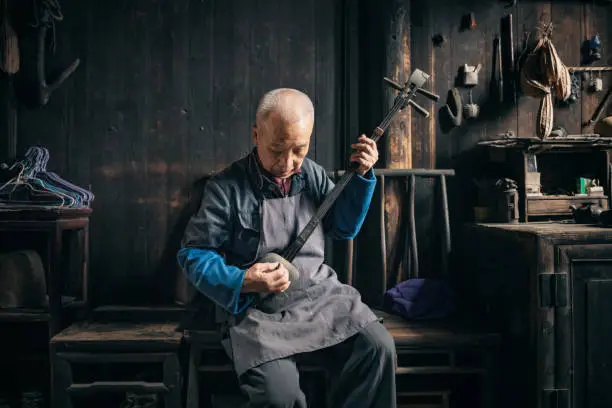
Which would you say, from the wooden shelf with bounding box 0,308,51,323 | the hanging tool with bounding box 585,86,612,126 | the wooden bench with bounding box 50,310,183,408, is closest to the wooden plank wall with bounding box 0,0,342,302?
the wooden shelf with bounding box 0,308,51,323

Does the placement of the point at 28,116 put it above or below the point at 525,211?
above

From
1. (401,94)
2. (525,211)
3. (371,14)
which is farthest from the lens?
(371,14)

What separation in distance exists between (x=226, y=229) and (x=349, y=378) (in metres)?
0.90

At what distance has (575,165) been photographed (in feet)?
12.1

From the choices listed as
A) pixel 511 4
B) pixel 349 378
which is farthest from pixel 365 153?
pixel 511 4

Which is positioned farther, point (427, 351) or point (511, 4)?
point (511, 4)

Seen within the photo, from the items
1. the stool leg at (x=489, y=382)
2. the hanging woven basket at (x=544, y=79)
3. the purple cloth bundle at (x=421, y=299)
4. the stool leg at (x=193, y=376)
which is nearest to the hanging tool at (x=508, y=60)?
the hanging woven basket at (x=544, y=79)

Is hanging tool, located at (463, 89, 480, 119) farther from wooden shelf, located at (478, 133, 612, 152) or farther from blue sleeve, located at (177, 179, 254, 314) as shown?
blue sleeve, located at (177, 179, 254, 314)

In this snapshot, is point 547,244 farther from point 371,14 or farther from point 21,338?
point 21,338

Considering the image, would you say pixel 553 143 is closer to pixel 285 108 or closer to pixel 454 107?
pixel 454 107

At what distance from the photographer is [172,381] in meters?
2.77

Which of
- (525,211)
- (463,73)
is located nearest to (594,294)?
(525,211)

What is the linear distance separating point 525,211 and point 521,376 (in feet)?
3.54

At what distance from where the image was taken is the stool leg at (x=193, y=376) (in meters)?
2.71
